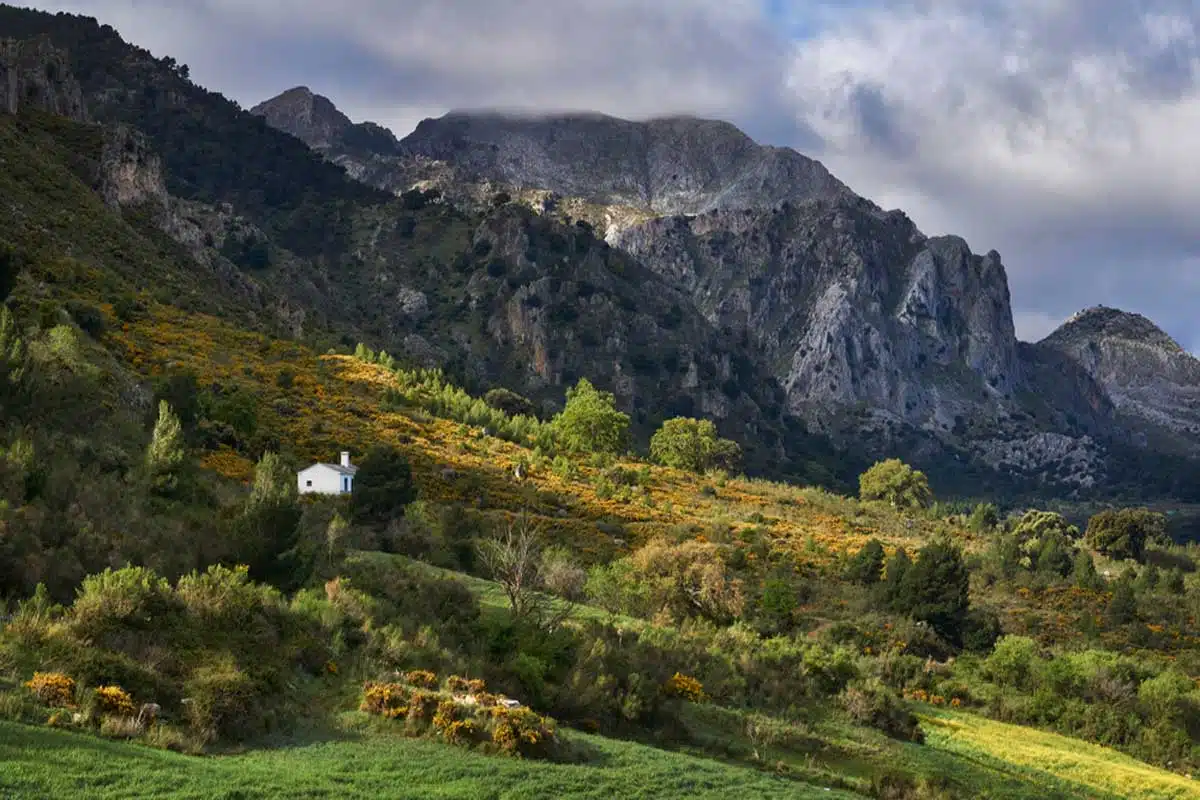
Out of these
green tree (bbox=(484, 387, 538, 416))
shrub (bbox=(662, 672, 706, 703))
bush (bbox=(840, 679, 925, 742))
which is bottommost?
bush (bbox=(840, 679, 925, 742))

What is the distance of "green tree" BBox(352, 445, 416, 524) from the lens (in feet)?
139

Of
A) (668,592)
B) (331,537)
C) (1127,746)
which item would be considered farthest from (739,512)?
(331,537)

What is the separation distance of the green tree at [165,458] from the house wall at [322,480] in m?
15.4

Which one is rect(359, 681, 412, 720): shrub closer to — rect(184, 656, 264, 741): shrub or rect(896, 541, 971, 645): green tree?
rect(184, 656, 264, 741): shrub

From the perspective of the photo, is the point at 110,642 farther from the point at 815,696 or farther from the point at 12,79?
the point at 12,79

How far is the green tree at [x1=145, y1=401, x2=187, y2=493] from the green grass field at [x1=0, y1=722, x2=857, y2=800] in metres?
15.9

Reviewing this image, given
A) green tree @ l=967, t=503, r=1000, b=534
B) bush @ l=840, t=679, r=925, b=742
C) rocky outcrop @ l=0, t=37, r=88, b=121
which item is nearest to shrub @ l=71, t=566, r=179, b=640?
bush @ l=840, t=679, r=925, b=742

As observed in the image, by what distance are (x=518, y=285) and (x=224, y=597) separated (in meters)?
144

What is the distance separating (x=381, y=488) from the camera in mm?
42781

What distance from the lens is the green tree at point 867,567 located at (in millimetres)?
54594

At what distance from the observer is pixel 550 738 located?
17.3m

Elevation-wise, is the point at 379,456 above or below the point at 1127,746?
above

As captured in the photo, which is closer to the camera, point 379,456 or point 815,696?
point 815,696

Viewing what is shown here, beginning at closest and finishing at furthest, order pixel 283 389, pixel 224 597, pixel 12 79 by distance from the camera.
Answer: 1. pixel 224 597
2. pixel 283 389
3. pixel 12 79
